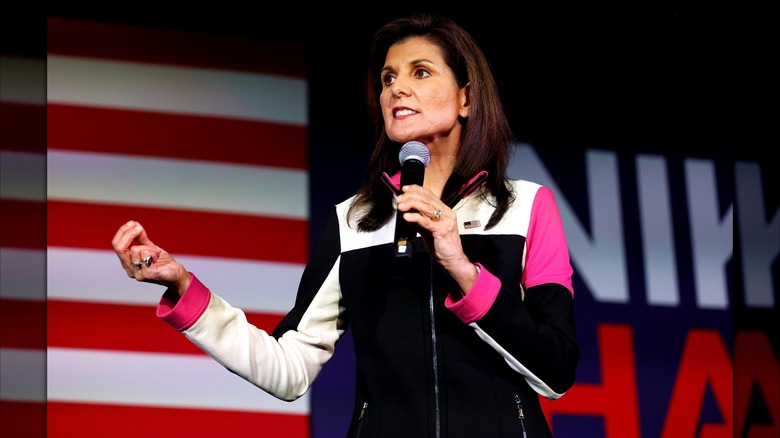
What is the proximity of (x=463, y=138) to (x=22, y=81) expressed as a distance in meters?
1.66

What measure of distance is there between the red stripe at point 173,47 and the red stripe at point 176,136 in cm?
18

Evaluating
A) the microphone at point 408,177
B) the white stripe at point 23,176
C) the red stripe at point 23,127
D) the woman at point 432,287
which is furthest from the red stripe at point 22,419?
the microphone at point 408,177

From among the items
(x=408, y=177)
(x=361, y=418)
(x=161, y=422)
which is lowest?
(x=161, y=422)

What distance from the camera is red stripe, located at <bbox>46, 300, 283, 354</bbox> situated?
300cm

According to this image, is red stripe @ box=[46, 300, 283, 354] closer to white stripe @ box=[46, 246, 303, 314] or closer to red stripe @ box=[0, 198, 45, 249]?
white stripe @ box=[46, 246, 303, 314]

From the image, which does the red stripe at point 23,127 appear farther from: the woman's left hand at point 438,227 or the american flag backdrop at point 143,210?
the woman's left hand at point 438,227

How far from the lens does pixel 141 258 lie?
172cm

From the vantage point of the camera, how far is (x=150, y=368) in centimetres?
303

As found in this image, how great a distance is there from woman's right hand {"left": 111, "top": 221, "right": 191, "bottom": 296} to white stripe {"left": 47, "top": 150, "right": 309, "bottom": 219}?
1.39 m

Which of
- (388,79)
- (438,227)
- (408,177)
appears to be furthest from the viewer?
(388,79)

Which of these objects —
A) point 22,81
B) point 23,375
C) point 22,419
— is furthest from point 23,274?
point 22,81

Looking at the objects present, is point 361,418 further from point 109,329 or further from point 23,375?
point 23,375

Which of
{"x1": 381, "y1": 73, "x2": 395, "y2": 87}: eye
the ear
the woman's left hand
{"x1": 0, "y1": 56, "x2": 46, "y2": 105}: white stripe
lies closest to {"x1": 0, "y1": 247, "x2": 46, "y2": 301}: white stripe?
{"x1": 0, "y1": 56, "x2": 46, "y2": 105}: white stripe

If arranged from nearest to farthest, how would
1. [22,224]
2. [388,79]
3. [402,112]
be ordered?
[402,112], [388,79], [22,224]
